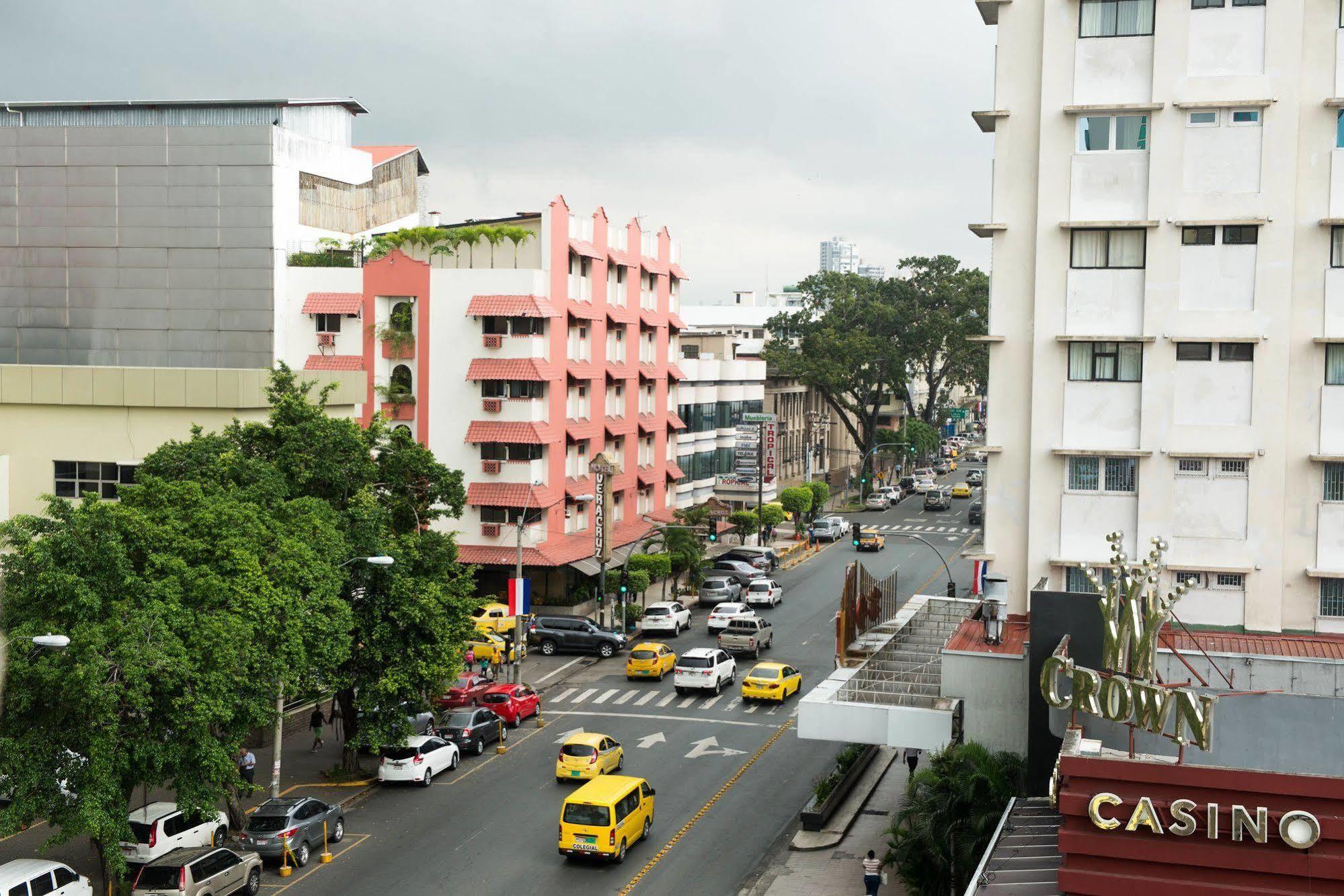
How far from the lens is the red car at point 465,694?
172ft


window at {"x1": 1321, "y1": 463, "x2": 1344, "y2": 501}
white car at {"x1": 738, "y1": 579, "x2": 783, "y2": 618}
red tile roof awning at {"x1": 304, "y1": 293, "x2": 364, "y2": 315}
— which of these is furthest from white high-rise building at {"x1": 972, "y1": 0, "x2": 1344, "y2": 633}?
red tile roof awning at {"x1": 304, "y1": 293, "x2": 364, "y2": 315}

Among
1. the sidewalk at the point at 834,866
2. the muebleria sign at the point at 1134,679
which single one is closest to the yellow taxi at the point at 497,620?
the sidewalk at the point at 834,866

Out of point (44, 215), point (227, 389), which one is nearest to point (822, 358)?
point (44, 215)

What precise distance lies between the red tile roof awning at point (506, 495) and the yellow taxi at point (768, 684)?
18.1m

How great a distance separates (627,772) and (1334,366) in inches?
943

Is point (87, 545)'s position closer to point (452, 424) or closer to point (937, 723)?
point (937, 723)

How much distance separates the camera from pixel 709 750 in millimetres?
47906

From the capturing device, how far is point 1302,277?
109ft

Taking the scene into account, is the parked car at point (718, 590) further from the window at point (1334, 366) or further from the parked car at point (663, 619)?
the window at point (1334, 366)

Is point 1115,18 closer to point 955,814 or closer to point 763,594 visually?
point 955,814

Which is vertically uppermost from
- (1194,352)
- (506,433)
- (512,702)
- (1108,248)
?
(1108,248)

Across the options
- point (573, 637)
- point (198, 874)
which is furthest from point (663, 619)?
point (198, 874)

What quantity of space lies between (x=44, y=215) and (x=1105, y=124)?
62172 millimetres

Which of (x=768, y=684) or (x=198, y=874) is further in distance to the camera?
(x=768, y=684)
